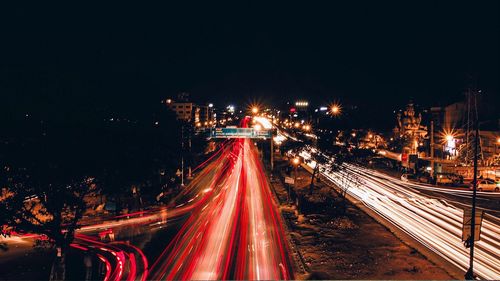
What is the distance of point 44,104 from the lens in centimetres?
1102

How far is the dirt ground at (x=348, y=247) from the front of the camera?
43.5ft

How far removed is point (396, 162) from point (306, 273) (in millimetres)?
37046

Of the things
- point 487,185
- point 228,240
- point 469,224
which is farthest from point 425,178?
point 228,240

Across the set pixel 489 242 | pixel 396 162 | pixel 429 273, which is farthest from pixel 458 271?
pixel 396 162

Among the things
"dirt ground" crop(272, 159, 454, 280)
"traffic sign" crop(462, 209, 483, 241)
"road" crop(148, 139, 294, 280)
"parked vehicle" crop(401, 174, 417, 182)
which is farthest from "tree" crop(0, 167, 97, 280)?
"parked vehicle" crop(401, 174, 417, 182)

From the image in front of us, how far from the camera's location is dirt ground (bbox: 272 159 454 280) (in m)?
13.3

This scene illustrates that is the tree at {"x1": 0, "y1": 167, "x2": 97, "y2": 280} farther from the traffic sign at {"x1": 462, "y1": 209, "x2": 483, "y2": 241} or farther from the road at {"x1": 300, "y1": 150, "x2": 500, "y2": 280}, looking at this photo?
the road at {"x1": 300, "y1": 150, "x2": 500, "y2": 280}

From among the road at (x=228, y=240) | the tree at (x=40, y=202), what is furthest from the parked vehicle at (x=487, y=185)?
the tree at (x=40, y=202)

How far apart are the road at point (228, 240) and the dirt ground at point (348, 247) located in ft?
3.95

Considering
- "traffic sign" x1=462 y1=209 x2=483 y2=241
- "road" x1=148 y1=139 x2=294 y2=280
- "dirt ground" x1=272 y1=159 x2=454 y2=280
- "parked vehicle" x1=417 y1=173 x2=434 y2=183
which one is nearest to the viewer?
"traffic sign" x1=462 y1=209 x2=483 y2=241

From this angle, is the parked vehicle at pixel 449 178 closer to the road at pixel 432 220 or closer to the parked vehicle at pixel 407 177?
the road at pixel 432 220

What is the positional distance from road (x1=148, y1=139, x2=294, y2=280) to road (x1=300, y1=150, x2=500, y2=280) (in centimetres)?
761

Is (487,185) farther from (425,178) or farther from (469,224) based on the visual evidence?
(469,224)

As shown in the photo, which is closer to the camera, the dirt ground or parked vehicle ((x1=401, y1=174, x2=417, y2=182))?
the dirt ground
